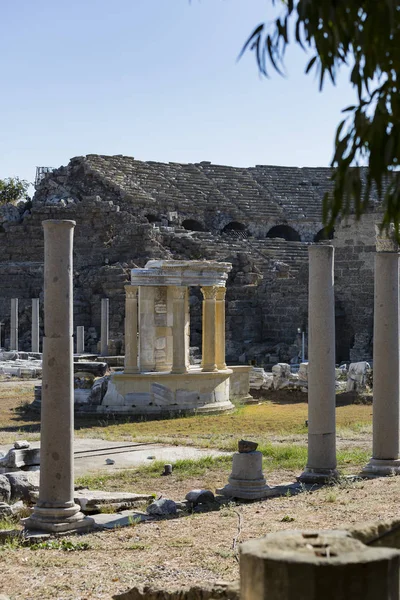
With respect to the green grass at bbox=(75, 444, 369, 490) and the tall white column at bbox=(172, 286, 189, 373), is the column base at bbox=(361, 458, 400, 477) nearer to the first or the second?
the green grass at bbox=(75, 444, 369, 490)

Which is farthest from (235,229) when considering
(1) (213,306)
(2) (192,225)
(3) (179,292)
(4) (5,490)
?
(4) (5,490)

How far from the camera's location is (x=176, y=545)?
872 cm

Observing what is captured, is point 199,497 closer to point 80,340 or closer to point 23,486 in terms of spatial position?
point 23,486

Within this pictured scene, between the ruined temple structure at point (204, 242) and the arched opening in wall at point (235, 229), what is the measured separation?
0.08 m

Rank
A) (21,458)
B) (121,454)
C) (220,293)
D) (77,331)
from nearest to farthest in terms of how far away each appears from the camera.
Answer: (21,458) < (121,454) < (220,293) < (77,331)

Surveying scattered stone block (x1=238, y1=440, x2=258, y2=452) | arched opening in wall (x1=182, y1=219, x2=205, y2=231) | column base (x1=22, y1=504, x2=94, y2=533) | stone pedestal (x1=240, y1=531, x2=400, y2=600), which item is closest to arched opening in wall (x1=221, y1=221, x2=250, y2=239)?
arched opening in wall (x1=182, y1=219, x2=205, y2=231)

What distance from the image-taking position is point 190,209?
52.4 meters

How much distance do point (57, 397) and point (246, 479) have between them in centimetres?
272

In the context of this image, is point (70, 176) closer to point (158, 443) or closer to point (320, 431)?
point (158, 443)

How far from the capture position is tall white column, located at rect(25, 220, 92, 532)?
31.5 feet

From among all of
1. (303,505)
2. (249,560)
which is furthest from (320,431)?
(249,560)

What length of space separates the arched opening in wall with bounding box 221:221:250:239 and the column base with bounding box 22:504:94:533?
136 feet

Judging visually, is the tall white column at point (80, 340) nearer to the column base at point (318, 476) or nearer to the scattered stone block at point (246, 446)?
the column base at point (318, 476)

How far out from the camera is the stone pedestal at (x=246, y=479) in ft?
37.0
